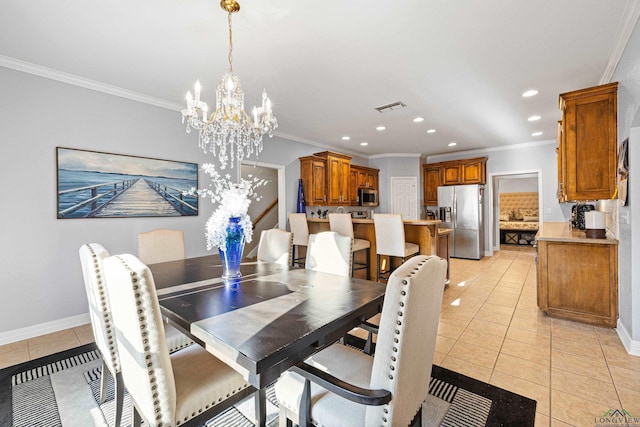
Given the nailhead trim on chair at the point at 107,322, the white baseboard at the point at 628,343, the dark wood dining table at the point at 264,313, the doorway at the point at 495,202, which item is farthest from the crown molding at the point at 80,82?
the doorway at the point at 495,202

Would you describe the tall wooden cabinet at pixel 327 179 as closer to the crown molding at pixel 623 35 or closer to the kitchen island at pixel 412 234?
the kitchen island at pixel 412 234

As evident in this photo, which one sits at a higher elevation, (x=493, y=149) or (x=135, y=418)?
(x=493, y=149)

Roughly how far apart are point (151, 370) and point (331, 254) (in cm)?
148

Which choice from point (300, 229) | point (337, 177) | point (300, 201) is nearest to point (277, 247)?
point (300, 229)

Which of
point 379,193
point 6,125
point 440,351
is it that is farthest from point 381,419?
point 379,193

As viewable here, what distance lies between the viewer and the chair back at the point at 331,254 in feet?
7.29

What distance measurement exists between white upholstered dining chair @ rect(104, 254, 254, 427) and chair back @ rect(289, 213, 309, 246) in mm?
3199

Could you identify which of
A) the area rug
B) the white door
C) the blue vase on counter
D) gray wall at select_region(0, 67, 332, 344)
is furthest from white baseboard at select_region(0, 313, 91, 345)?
the white door

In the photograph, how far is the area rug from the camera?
1.63 meters

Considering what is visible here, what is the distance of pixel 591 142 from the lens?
2744mm

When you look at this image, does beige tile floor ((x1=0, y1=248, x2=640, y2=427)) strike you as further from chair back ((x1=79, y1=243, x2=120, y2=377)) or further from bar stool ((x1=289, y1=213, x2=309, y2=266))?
bar stool ((x1=289, y1=213, x2=309, y2=266))

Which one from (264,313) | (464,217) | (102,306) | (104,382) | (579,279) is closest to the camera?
(264,313)

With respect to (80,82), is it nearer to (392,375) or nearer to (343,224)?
(343,224)

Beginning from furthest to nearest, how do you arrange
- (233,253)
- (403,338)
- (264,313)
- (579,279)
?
(579,279) < (233,253) < (264,313) < (403,338)
